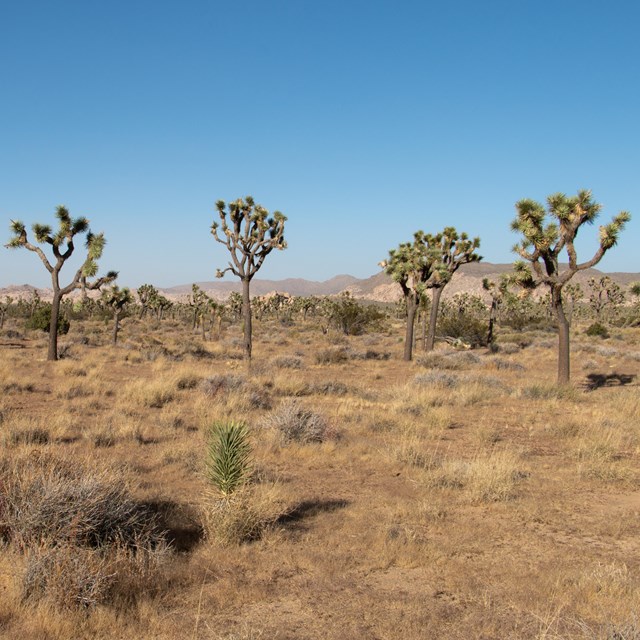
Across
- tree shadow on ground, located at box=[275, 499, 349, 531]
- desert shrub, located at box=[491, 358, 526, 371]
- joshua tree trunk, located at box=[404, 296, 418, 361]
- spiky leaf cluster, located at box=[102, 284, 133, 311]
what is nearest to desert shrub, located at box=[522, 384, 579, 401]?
desert shrub, located at box=[491, 358, 526, 371]

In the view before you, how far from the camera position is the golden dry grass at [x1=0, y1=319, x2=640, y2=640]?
13.9 feet

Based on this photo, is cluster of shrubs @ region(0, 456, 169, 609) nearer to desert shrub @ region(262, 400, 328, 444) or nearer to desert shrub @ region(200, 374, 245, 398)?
desert shrub @ region(262, 400, 328, 444)

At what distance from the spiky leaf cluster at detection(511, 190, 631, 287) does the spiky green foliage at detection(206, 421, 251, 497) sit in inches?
544

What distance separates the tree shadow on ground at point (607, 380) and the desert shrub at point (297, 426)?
39.6ft

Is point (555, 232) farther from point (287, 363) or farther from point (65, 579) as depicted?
point (65, 579)

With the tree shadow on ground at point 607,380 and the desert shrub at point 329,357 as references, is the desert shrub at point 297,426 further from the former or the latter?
the desert shrub at point 329,357

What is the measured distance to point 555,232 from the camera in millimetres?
17328

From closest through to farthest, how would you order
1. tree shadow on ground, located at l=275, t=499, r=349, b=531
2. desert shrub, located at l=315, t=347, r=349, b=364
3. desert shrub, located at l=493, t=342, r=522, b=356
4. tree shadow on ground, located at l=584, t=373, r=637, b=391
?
tree shadow on ground, located at l=275, t=499, r=349, b=531 → tree shadow on ground, located at l=584, t=373, r=637, b=391 → desert shrub, located at l=315, t=347, r=349, b=364 → desert shrub, located at l=493, t=342, r=522, b=356

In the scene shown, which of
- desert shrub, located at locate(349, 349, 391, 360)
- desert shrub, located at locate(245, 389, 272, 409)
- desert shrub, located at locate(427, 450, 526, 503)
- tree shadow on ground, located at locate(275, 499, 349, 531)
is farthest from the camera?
desert shrub, located at locate(349, 349, 391, 360)

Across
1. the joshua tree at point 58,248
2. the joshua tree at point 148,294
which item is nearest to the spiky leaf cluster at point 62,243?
the joshua tree at point 58,248

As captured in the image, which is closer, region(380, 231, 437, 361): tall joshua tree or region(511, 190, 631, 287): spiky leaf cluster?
region(511, 190, 631, 287): spiky leaf cluster

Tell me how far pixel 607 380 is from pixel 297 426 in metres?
15.7

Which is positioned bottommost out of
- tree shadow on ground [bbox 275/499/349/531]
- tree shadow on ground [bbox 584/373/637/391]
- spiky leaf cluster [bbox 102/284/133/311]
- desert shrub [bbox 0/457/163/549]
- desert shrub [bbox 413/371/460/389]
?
tree shadow on ground [bbox 584/373/637/391]

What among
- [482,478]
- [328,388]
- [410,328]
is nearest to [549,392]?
[328,388]
